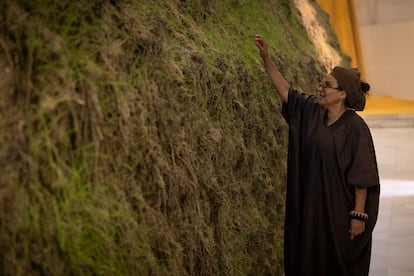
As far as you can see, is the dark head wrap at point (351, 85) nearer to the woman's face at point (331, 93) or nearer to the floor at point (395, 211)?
the woman's face at point (331, 93)

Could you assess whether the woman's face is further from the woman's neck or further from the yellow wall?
the yellow wall

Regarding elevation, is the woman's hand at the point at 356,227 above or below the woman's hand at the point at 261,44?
below

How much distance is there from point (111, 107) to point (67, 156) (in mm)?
247

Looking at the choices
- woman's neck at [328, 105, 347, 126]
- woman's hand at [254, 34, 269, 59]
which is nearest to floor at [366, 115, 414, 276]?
woman's neck at [328, 105, 347, 126]

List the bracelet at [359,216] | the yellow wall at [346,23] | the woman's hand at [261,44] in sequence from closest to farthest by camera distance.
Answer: the bracelet at [359,216] → the woman's hand at [261,44] → the yellow wall at [346,23]

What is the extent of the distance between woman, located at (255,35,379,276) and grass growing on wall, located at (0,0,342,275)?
248 mm

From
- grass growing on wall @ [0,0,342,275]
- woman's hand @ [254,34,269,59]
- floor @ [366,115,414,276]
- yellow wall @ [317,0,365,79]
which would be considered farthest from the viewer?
yellow wall @ [317,0,365,79]

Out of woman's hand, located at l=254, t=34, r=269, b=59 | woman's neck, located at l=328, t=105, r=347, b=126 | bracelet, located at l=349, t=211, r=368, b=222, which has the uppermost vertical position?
woman's hand, located at l=254, t=34, r=269, b=59

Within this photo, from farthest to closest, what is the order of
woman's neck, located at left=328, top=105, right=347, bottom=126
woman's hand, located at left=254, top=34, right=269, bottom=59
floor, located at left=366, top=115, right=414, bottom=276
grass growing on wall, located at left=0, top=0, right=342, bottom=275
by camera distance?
floor, located at left=366, top=115, right=414, bottom=276 < woman's hand, located at left=254, top=34, right=269, bottom=59 < woman's neck, located at left=328, top=105, right=347, bottom=126 < grass growing on wall, located at left=0, top=0, right=342, bottom=275

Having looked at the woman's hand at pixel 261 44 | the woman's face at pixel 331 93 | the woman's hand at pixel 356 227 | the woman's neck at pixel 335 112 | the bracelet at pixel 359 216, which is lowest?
the woman's hand at pixel 356 227

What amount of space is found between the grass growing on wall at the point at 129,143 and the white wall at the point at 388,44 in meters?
8.97

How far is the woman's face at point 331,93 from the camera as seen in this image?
2646mm

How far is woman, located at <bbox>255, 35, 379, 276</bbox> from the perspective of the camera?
2600mm

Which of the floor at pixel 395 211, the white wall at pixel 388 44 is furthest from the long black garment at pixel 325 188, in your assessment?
the white wall at pixel 388 44
